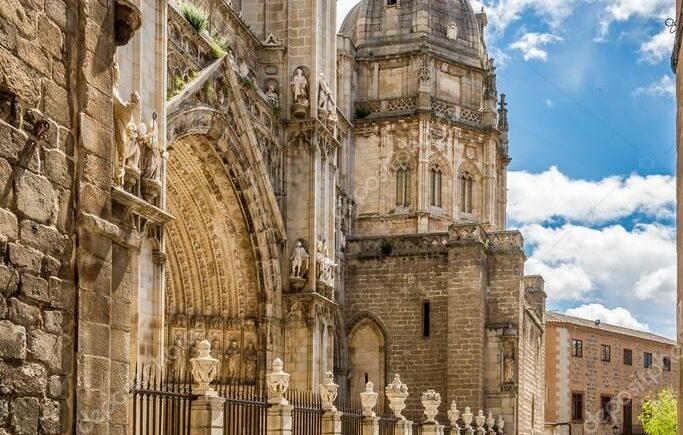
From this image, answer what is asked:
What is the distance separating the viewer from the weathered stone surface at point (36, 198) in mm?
6973

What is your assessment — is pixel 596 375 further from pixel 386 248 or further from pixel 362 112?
pixel 386 248

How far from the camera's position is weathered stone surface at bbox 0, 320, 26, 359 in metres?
6.70

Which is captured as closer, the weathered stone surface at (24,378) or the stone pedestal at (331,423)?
the weathered stone surface at (24,378)

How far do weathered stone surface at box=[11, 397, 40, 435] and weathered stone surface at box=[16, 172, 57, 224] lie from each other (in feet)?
3.60

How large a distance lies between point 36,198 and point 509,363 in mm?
22882

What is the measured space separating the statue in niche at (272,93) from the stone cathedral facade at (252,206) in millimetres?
40

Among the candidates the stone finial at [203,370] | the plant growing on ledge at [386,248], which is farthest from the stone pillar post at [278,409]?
the plant growing on ledge at [386,248]

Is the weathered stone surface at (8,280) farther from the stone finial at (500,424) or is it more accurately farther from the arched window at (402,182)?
the arched window at (402,182)

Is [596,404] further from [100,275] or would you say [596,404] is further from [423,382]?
[100,275]

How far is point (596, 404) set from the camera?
2158 inches

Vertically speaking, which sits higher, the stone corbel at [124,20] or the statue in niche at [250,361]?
the stone corbel at [124,20]

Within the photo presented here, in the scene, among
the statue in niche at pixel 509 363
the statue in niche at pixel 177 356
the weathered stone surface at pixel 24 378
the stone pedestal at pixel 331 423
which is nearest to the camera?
the weathered stone surface at pixel 24 378

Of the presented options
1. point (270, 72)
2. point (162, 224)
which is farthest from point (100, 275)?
point (270, 72)

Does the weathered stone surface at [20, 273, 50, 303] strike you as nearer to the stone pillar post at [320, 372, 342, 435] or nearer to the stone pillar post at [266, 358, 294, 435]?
the stone pillar post at [266, 358, 294, 435]
